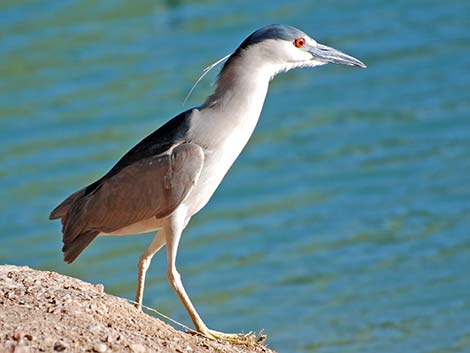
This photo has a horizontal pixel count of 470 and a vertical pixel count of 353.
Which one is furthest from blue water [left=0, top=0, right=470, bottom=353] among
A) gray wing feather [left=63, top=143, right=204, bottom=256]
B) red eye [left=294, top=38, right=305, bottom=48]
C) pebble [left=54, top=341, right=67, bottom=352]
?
pebble [left=54, top=341, right=67, bottom=352]

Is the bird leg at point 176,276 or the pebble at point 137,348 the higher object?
the bird leg at point 176,276

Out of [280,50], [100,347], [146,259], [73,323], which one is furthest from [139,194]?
[100,347]

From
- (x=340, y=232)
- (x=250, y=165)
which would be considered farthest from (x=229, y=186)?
(x=340, y=232)

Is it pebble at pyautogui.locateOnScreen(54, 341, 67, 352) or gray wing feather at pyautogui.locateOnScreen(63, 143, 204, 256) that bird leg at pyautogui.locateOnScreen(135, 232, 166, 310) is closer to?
gray wing feather at pyautogui.locateOnScreen(63, 143, 204, 256)

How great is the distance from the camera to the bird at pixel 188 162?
24.0ft

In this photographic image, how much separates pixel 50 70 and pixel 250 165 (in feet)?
17.4

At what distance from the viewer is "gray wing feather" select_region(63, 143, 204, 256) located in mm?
7270

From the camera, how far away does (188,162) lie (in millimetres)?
7258

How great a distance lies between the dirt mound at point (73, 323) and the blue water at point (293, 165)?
432 cm

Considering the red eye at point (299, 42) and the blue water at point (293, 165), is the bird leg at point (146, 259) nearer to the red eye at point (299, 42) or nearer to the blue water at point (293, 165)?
the red eye at point (299, 42)

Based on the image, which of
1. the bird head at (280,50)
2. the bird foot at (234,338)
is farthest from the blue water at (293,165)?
the bird head at (280,50)

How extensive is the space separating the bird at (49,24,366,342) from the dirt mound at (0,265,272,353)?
445 millimetres

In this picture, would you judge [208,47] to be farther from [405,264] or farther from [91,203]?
[91,203]

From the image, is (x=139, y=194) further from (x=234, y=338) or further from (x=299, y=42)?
(x=299, y=42)
